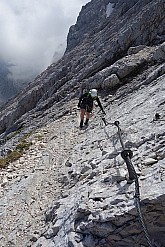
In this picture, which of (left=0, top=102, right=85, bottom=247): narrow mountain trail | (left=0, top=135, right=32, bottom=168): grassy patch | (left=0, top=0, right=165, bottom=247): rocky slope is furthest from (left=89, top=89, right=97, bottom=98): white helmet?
(left=0, top=135, right=32, bottom=168): grassy patch

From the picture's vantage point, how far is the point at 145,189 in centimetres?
678

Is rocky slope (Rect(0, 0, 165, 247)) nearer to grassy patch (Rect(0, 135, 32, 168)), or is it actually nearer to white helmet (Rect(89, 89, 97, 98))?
grassy patch (Rect(0, 135, 32, 168))

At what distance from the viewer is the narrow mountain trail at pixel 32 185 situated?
9.39 metres

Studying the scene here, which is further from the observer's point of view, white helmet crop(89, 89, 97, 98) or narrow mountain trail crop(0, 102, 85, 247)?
white helmet crop(89, 89, 97, 98)

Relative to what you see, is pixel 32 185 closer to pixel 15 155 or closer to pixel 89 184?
pixel 89 184

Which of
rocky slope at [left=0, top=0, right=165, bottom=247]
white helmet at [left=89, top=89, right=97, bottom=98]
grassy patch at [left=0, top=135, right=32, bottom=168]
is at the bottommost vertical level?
rocky slope at [left=0, top=0, right=165, bottom=247]

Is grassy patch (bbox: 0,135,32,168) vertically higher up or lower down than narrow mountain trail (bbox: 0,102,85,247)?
higher up

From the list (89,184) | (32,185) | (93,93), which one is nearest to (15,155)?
(32,185)

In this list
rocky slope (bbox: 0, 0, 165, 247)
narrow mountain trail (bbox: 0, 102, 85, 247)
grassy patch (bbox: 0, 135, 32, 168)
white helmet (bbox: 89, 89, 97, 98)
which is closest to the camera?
rocky slope (bbox: 0, 0, 165, 247)

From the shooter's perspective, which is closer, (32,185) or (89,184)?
(89,184)

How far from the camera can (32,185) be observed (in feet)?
39.0

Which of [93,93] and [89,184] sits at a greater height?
[93,93]

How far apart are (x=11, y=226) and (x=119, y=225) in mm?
4708

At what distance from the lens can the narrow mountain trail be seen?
30.8ft
